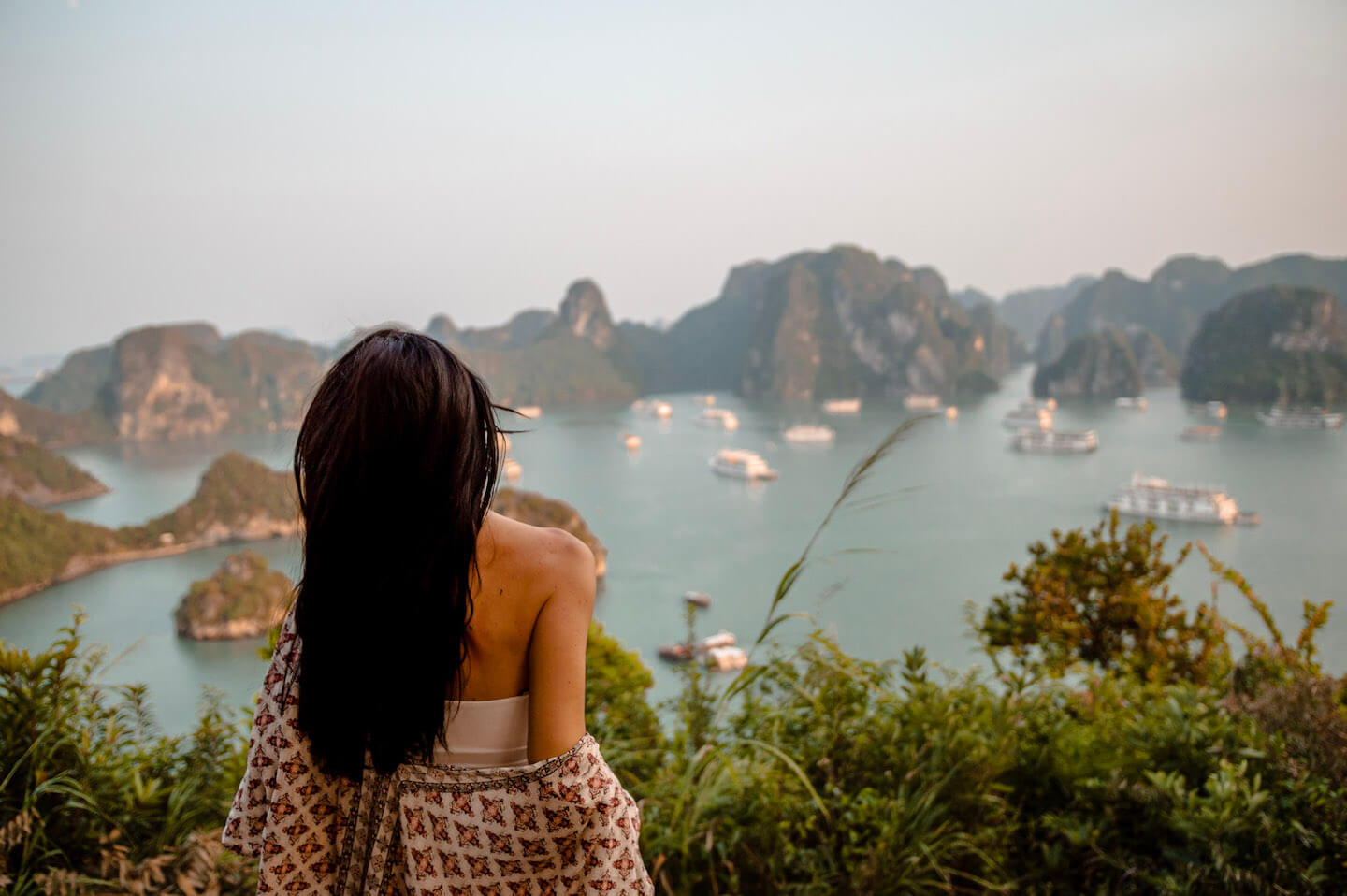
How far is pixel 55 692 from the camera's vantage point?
132 cm

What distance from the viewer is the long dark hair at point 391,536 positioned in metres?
0.61

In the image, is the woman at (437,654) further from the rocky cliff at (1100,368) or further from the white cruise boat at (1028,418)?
the rocky cliff at (1100,368)

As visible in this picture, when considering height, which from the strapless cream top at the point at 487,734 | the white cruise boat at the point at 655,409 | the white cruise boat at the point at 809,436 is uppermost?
the strapless cream top at the point at 487,734

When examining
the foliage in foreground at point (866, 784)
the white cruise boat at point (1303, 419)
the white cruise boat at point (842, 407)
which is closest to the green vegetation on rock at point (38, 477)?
the foliage in foreground at point (866, 784)

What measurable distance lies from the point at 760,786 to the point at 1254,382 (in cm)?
4912

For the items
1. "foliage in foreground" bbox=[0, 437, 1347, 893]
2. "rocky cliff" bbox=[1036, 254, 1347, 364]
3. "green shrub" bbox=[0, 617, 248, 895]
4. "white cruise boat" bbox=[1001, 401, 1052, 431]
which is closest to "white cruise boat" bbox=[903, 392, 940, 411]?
"white cruise boat" bbox=[1001, 401, 1052, 431]

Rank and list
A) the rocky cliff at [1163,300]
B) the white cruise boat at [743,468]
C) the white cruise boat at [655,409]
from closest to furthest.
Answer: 1. the white cruise boat at [743,468]
2. the white cruise boat at [655,409]
3. the rocky cliff at [1163,300]

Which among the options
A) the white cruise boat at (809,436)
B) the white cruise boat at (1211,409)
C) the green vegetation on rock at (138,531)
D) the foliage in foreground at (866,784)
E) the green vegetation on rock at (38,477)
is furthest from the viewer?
the white cruise boat at (809,436)

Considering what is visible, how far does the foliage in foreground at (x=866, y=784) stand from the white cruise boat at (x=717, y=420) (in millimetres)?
46739

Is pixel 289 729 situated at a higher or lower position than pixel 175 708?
higher

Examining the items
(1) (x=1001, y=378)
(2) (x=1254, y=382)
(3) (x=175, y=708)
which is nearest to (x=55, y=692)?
(3) (x=175, y=708)

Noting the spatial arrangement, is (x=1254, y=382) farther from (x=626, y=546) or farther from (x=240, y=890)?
(x=240, y=890)

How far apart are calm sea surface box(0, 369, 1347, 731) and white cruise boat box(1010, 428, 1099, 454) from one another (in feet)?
2.64

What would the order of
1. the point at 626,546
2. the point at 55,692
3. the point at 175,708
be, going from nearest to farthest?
the point at 55,692, the point at 175,708, the point at 626,546
